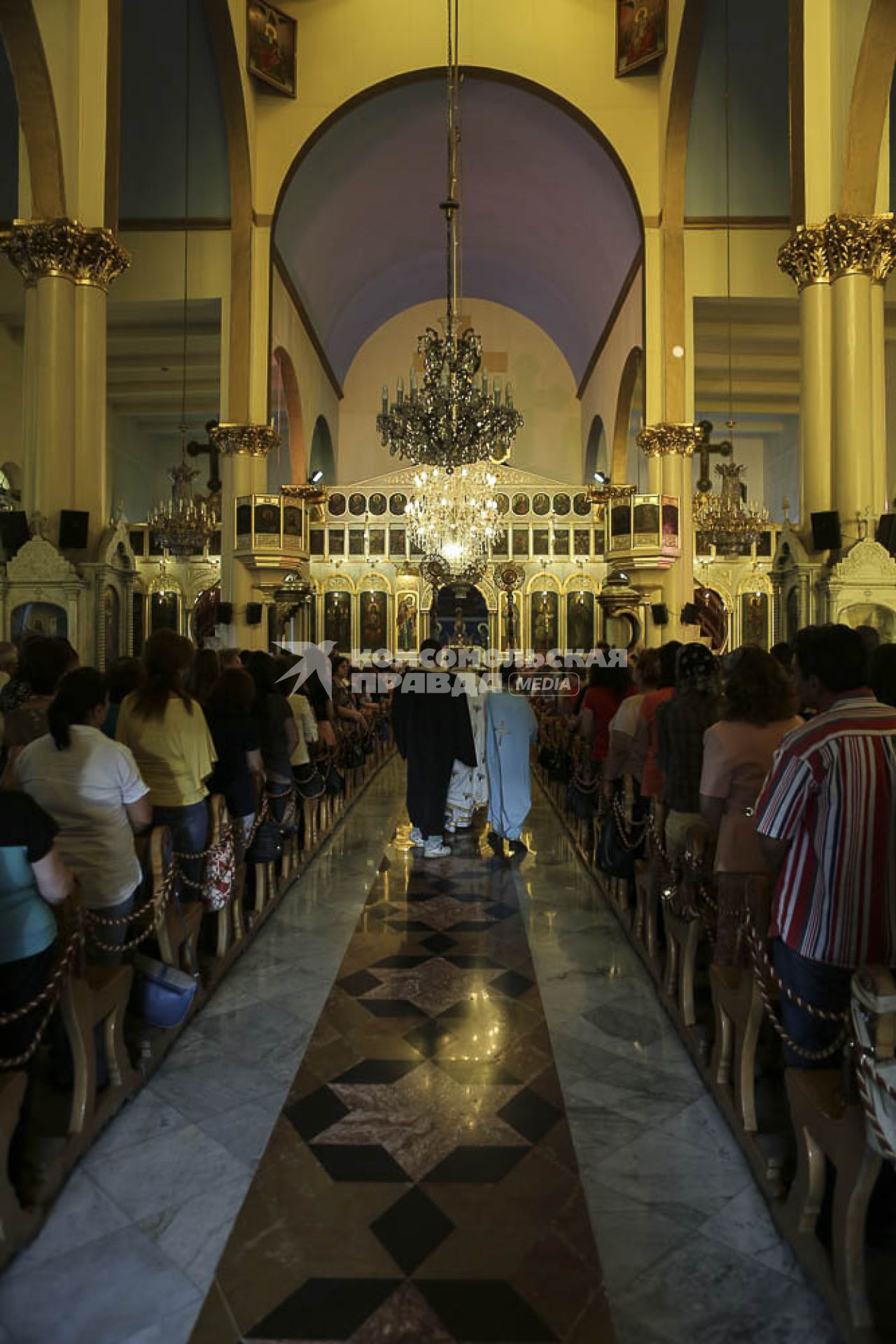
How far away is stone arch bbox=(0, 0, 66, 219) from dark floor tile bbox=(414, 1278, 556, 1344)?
33.5 feet

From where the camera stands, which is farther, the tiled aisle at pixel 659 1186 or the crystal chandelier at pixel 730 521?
the crystal chandelier at pixel 730 521

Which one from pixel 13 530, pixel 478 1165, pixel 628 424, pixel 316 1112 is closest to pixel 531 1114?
pixel 478 1165

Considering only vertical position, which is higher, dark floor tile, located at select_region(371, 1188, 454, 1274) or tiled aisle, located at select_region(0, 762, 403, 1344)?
tiled aisle, located at select_region(0, 762, 403, 1344)

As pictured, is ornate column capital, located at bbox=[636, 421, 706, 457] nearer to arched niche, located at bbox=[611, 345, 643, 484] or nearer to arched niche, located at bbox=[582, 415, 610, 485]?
arched niche, located at bbox=[611, 345, 643, 484]

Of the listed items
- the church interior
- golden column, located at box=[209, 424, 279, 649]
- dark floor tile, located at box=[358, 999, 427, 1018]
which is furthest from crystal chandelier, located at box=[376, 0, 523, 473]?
dark floor tile, located at box=[358, 999, 427, 1018]

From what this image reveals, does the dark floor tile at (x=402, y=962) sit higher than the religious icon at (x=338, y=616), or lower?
lower

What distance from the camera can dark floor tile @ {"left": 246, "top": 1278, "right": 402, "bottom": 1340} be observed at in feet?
7.48

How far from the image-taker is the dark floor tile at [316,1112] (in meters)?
3.27

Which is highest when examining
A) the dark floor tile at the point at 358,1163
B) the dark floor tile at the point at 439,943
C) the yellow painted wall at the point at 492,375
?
the yellow painted wall at the point at 492,375

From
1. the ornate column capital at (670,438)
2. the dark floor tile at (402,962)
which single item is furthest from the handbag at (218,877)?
the ornate column capital at (670,438)

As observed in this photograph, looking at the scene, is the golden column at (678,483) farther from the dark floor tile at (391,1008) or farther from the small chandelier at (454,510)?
the dark floor tile at (391,1008)

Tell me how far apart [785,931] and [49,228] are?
988 centimetres

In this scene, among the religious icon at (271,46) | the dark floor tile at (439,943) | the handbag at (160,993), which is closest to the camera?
the handbag at (160,993)

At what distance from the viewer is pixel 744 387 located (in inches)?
896
